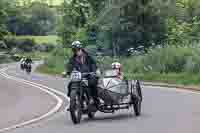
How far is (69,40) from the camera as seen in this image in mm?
72750

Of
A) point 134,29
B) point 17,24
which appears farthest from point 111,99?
point 17,24

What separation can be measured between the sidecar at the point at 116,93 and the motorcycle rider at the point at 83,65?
7.5 inches

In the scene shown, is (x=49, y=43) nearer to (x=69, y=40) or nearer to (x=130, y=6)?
(x=69, y=40)

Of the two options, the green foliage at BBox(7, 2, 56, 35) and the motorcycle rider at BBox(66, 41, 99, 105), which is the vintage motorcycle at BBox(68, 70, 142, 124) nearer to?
the motorcycle rider at BBox(66, 41, 99, 105)

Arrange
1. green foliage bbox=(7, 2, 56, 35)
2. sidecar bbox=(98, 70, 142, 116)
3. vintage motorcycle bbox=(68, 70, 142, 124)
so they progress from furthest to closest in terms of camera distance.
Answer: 1. green foliage bbox=(7, 2, 56, 35)
2. sidecar bbox=(98, 70, 142, 116)
3. vintage motorcycle bbox=(68, 70, 142, 124)

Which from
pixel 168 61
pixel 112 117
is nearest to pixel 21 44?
pixel 168 61

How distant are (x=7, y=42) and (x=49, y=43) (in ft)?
25.4

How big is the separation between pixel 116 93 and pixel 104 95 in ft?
1.18

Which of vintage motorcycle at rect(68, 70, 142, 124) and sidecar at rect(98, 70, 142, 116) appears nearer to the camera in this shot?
vintage motorcycle at rect(68, 70, 142, 124)

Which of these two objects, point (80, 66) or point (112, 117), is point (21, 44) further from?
point (80, 66)

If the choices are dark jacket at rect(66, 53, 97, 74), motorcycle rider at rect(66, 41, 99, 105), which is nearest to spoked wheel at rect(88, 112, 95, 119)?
motorcycle rider at rect(66, 41, 99, 105)

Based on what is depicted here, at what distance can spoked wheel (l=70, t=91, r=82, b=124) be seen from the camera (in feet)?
50.1

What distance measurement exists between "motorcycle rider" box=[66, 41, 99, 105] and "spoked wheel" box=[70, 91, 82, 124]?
582 millimetres

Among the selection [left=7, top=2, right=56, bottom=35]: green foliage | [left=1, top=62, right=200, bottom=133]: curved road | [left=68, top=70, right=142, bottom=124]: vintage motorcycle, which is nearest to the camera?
[left=1, top=62, right=200, bottom=133]: curved road
